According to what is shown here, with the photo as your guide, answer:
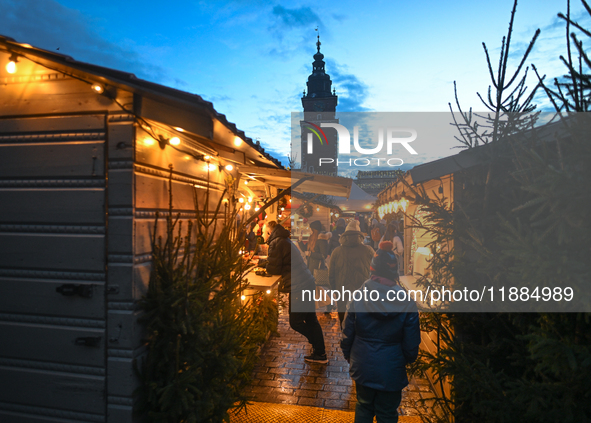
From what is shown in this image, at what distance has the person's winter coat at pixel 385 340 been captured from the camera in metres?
3.08

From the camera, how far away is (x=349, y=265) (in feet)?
19.8

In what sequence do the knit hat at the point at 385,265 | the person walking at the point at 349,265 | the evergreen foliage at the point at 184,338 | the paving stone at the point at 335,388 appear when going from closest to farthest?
the evergreen foliage at the point at 184,338
the knit hat at the point at 385,265
the paving stone at the point at 335,388
the person walking at the point at 349,265

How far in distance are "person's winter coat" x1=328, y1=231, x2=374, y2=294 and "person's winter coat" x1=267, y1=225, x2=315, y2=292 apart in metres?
0.60

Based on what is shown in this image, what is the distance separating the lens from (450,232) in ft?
9.76

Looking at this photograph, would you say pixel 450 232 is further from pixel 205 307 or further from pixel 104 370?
pixel 104 370

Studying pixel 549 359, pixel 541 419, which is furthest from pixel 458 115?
pixel 541 419

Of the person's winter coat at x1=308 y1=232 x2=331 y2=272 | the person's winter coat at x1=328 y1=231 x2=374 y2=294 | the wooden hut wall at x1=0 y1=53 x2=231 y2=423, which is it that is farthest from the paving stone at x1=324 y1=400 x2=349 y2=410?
the person's winter coat at x1=308 y1=232 x2=331 y2=272

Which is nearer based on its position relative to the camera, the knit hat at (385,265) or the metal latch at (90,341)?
the metal latch at (90,341)

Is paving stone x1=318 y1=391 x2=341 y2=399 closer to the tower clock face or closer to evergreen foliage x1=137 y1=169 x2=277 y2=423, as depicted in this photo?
evergreen foliage x1=137 y1=169 x2=277 y2=423

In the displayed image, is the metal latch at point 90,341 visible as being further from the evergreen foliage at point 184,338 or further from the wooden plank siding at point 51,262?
the evergreen foliage at point 184,338

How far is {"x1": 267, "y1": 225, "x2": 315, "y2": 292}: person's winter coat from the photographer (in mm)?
5738

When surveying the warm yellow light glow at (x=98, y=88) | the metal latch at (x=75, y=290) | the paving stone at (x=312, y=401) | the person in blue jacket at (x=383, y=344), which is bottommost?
the paving stone at (x=312, y=401)

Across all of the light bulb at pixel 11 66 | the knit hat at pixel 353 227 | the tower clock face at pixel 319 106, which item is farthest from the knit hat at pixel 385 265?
the tower clock face at pixel 319 106

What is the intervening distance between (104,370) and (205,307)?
3.25 feet
